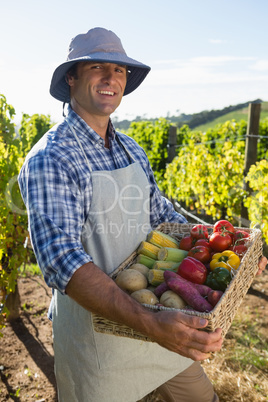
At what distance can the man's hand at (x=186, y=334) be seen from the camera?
1.31 m

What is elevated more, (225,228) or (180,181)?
(225,228)

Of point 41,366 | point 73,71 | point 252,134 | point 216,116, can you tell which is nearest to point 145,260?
point 73,71

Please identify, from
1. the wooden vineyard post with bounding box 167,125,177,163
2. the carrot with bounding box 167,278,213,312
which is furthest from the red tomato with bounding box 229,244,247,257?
the wooden vineyard post with bounding box 167,125,177,163

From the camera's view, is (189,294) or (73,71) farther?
(73,71)

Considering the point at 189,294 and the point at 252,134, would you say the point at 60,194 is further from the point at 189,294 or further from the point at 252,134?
the point at 252,134

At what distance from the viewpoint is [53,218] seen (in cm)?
150

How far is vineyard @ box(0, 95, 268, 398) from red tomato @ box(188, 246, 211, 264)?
0.57 meters

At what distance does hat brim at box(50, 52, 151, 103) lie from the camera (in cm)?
180

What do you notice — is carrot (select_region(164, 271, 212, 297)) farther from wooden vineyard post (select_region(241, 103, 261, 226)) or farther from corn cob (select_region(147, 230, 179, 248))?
wooden vineyard post (select_region(241, 103, 261, 226))

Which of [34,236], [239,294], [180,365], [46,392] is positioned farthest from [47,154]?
[46,392]

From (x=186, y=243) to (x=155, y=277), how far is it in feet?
1.38

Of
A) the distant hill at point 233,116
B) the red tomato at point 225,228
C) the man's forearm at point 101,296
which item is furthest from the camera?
the distant hill at point 233,116

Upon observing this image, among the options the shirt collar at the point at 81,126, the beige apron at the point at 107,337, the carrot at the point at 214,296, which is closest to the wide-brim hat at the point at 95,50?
the shirt collar at the point at 81,126

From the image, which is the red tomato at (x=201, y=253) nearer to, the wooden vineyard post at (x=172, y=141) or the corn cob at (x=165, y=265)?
the corn cob at (x=165, y=265)
